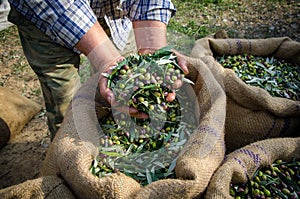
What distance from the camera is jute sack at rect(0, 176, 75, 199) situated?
1.53 metres

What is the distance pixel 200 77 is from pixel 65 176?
0.94 metres

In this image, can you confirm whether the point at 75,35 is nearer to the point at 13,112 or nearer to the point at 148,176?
the point at 148,176

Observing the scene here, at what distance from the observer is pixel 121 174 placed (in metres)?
1.50

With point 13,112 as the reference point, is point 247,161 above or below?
above

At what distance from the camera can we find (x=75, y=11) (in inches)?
70.2

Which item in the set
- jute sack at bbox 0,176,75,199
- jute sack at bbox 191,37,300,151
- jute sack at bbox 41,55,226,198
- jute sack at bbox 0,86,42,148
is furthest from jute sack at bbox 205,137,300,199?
jute sack at bbox 0,86,42,148

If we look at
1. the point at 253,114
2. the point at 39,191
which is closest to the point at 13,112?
the point at 39,191

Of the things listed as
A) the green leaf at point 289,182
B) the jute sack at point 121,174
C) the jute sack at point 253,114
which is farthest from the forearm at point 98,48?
the green leaf at point 289,182

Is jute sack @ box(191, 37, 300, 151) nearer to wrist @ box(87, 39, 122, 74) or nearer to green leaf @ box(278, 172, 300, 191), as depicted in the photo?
green leaf @ box(278, 172, 300, 191)

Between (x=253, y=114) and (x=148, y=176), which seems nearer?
(x=148, y=176)

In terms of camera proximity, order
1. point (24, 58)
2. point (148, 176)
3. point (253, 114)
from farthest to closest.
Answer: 1. point (24, 58)
2. point (253, 114)
3. point (148, 176)

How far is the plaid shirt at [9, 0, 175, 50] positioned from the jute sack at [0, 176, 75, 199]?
2.55 ft

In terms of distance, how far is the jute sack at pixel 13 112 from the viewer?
8.63ft

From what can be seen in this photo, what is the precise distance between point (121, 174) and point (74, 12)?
0.90m
